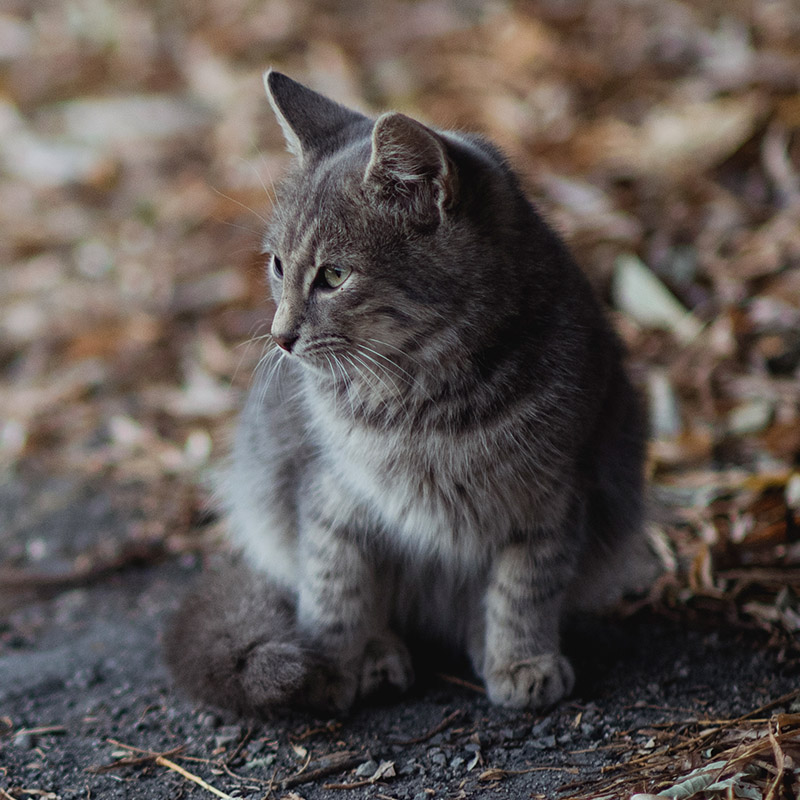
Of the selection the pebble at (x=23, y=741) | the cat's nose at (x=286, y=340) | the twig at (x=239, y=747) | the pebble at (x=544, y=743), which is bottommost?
the pebble at (x=544, y=743)

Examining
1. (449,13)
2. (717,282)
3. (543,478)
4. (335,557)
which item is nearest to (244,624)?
(335,557)

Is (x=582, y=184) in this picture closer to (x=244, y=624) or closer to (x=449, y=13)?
(x=449, y=13)

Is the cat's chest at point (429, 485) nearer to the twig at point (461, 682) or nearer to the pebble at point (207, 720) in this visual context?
the twig at point (461, 682)

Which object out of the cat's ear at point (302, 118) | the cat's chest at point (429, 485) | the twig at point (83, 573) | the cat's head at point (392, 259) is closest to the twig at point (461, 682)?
the cat's chest at point (429, 485)

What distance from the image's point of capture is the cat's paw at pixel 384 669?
2348 mm

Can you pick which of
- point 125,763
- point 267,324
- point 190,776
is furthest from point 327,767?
point 267,324

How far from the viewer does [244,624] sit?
2326 millimetres

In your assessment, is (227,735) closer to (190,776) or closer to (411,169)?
(190,776)

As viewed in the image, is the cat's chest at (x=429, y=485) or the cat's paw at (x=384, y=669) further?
the cat's paw at (x=384, y=669)

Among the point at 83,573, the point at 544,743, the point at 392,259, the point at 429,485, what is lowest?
the point at 544,743

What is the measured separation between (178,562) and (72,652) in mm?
612

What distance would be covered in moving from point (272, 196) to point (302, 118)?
44 cm

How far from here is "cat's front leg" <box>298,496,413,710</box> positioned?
2336 mm

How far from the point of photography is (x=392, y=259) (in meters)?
1.97
